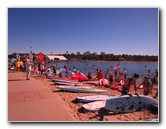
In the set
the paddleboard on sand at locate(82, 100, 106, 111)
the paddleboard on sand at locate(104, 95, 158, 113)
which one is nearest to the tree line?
the paddleboard on sand at locate(104, 95, 158, 113)

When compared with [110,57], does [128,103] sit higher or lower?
lower

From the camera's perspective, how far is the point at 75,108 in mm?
4219

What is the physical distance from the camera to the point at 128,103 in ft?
13.5

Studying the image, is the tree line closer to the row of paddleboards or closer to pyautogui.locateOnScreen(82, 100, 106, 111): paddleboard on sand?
the row of paddleboards

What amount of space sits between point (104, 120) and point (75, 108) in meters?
0.73

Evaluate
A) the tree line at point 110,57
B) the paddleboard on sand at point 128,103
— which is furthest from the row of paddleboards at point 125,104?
the tree line at point 110,57

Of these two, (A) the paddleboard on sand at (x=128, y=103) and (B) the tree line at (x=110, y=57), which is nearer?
(A) the paddleboard on sand at (x=128, y=103)

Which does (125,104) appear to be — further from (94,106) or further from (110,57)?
(110,57)

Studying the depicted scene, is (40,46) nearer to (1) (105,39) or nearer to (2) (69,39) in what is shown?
(2) (69,39)

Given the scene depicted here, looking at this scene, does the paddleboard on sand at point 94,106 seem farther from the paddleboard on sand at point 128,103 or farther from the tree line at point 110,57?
the tree line at point 110,57

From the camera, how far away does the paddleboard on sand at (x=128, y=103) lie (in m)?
4.06

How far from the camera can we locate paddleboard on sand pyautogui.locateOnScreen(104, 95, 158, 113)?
406 centimetres

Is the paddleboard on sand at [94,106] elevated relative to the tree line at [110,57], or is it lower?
lower

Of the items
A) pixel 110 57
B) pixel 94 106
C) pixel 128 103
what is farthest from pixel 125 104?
pixel 110 57
